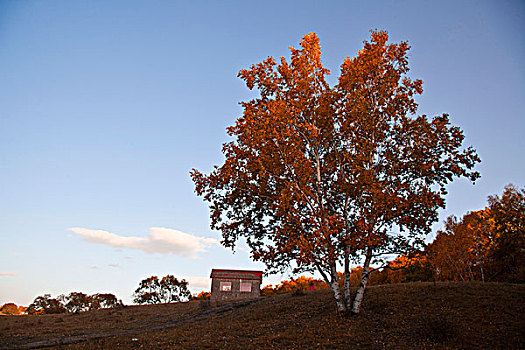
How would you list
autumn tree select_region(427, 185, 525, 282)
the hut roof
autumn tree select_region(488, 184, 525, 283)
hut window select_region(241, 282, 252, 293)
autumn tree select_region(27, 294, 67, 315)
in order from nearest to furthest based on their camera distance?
1. autumn tree select_region(488, 184, 525, 283)
2. autumn tree select_region(427, 185, 525, 282)
3. hut window select_region(241, 282, 252, 293)
4. the hut roof
5. autumn tree select_region(27, 294, 67, 315)

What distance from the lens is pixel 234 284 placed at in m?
50.6

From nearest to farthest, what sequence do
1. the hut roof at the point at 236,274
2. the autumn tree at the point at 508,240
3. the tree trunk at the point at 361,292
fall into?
the tree trunk at the point at 361,292
the autumn tree at the point at 508,240
the hut roof at the point at 236,274

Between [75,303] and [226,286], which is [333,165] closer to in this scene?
[226,286]

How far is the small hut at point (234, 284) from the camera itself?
50.2 metres

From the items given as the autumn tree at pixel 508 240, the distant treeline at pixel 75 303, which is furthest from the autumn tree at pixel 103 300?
the autumn tree at pixel 508 240

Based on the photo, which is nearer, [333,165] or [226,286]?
[333,165]

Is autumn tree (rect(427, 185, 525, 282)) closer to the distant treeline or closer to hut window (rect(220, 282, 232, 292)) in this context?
hut window (rect(220, 282, 232, 292))

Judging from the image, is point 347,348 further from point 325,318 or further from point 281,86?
point 281,86

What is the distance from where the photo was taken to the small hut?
5022 cm

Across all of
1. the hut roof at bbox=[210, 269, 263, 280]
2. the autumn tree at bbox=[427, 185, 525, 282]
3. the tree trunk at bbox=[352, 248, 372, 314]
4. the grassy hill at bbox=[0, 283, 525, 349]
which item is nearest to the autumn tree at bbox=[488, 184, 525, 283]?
the autumn tree at bbox=[427, 185, 525, 282]

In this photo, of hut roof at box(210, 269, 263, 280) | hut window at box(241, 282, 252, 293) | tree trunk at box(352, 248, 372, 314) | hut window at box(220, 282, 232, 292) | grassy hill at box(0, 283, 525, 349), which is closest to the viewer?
grassy hill at box(0, 283, 525, 349)

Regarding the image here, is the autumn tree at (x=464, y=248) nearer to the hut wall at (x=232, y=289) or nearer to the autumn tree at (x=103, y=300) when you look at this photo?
the hut wall at (x=232, y=289)

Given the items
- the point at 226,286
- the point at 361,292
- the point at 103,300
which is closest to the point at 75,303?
the point at 103,300

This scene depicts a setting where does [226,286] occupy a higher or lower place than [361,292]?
higher
